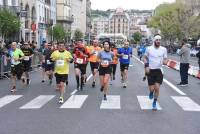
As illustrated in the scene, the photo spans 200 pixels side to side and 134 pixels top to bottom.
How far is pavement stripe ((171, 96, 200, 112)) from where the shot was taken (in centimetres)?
1268

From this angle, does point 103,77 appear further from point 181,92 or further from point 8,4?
point 8,4

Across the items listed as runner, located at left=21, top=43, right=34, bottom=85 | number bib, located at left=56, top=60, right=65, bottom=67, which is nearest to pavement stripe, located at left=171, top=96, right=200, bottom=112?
number bib, located at left=56, top=60, right=65, bottom=67

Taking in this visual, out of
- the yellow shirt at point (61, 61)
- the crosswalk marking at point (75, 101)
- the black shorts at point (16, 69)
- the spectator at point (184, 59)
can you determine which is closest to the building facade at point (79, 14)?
the spectator at point (184, 59)

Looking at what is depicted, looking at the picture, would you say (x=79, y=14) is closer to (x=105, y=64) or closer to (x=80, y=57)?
(x=80, y=57)

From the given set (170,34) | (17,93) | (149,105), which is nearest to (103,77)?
(149,105)

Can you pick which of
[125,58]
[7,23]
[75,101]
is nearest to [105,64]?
[75,101]

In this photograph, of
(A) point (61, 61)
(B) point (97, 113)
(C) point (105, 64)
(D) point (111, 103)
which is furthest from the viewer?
(C) point (105, 64)

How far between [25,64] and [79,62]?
351 centimetres

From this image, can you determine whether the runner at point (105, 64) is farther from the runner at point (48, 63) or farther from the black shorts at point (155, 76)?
the runner at point (48, 63)

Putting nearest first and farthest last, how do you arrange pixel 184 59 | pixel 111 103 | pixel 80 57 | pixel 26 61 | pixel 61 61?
1. pixel 111 103
2. pixel 61 61
3. pixel 80 57
4. pixel 184 59
5. pixel 26 61

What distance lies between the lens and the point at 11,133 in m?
8.98

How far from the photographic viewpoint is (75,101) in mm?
13773

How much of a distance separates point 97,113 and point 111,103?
6.28 ft

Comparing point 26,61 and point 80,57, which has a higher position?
point 80,57
